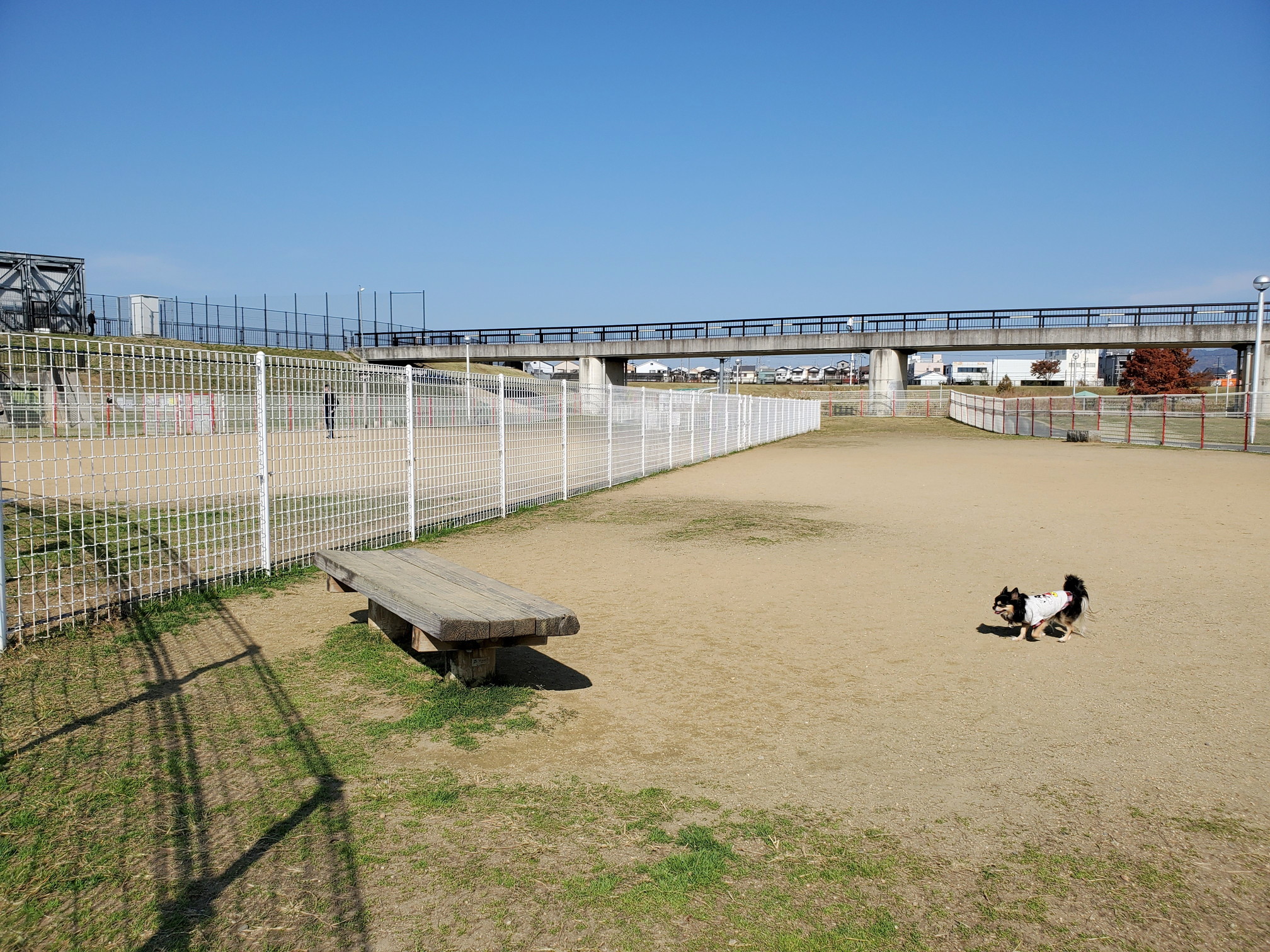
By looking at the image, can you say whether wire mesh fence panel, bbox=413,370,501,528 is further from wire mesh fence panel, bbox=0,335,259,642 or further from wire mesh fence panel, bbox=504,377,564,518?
wire mesh fence panel, bbox=0,335,259,642

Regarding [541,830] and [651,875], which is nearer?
[651,875]

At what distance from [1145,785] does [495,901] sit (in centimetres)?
286

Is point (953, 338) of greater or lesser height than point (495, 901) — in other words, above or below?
above

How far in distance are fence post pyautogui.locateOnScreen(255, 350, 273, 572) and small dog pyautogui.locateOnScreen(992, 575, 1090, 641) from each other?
241 inches

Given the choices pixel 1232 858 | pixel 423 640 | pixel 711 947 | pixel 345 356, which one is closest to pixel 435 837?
pixel 711 947

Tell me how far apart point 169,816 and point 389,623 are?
7.70 feet

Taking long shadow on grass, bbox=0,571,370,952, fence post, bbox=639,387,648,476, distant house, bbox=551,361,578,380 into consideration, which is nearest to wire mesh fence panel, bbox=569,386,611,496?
fence post, bbox=639,387,648,476

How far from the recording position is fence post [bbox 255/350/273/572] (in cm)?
754

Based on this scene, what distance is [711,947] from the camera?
2.62 metres

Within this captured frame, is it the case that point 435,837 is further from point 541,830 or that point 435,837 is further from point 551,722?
point 551,722

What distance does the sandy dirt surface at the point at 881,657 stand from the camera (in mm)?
3898

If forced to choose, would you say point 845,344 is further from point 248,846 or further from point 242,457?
point 248,846

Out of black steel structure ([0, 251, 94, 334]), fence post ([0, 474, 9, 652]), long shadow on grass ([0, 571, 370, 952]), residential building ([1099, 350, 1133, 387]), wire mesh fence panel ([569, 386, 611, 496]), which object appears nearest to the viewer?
long shadow on grass ([0, 571, 370, 952])

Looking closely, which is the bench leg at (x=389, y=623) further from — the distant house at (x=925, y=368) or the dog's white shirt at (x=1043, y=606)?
the distant house at (x=925, y=368)
